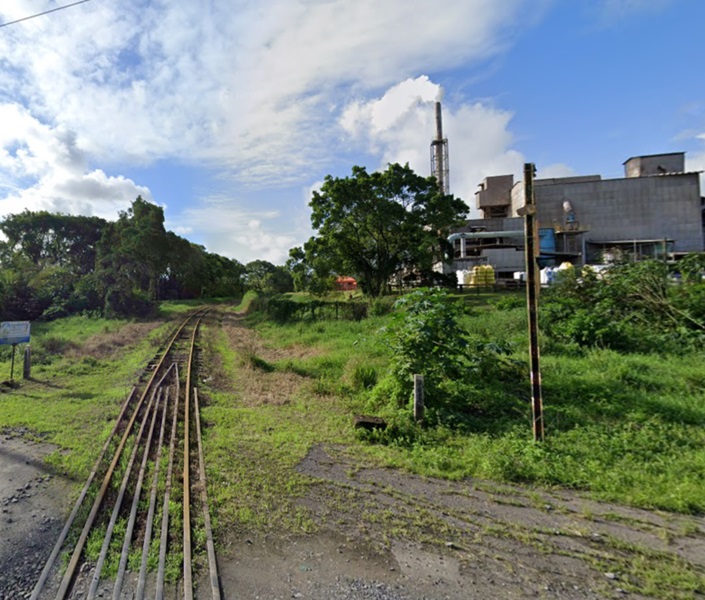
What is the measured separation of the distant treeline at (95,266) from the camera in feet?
83.4

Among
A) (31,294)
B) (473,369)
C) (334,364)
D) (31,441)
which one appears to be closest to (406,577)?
(473,369)

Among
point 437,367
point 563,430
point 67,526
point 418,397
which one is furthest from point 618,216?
point 67,526

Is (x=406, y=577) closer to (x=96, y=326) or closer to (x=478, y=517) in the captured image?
(x=478, y=517)

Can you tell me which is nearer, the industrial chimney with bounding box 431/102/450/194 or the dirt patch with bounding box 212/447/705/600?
the dirt patch with bounding box 212/447/705/600

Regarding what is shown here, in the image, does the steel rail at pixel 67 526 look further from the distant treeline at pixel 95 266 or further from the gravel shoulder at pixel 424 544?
the distant treeline at pixel 95 266

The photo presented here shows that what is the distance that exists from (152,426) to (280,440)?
2346 millimetres

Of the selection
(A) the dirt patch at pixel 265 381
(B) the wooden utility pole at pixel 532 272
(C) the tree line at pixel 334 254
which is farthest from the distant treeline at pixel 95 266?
(B) the wooden utility pole at pixel 532 272

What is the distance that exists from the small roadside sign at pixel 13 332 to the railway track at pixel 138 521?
19.1 feet

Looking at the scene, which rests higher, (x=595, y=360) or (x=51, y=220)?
(x=51, y=220)

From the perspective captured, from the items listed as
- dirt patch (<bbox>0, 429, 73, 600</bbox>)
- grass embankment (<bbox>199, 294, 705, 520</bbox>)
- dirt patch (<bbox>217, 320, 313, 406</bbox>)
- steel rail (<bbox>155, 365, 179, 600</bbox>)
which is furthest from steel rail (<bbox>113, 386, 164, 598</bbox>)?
dirt patch (<bbox>217, 320, 313, 406</bbox>)

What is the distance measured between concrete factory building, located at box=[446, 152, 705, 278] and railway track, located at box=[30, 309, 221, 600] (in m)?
40.6

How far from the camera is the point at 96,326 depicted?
70.8ft

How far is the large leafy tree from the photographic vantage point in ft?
79.0

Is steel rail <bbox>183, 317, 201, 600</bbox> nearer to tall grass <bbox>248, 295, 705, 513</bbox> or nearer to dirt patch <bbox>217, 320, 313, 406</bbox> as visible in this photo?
dirt patch <bbox>217, 320, 313, 406</bbox>
